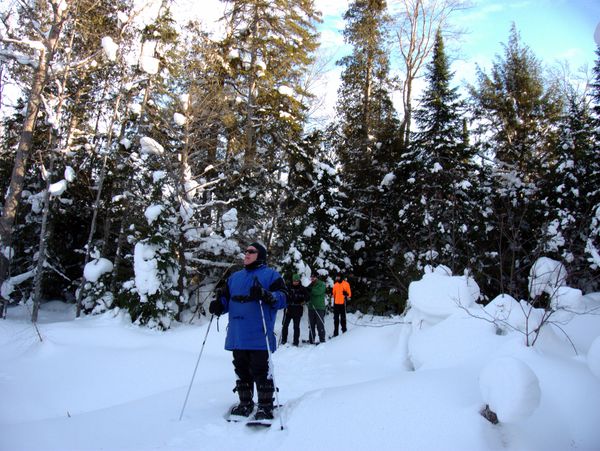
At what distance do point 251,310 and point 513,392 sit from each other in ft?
8.41

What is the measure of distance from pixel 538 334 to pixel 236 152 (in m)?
10.6

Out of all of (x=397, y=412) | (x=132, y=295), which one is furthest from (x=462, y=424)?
(x=132, y=295)

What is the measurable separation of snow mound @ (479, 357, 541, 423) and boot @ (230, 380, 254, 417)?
2.40 m

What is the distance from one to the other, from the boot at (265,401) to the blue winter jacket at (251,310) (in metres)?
0.38

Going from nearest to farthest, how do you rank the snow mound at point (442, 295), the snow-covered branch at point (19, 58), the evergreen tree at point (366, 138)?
the snow mound at point (442, 295) → the snow-covered branch at point (19, 58) → the evergreen tree at point (366, 138)

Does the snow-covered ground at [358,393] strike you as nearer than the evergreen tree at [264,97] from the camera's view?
Yes

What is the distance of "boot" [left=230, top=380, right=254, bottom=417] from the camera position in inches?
157

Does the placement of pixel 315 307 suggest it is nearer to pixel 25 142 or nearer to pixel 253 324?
pixel 253 324

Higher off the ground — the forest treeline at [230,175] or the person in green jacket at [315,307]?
the forest treeline at [230,175]

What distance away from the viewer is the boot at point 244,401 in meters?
4.00

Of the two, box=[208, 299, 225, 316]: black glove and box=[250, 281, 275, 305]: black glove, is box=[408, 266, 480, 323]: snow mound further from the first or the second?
box=[208, 299, 225, 316]: black glove

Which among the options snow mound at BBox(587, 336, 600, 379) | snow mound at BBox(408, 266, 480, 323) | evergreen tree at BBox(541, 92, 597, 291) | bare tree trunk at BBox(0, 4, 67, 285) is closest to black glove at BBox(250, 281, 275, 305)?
snow mound at BBox(587, 336, 600, 379)

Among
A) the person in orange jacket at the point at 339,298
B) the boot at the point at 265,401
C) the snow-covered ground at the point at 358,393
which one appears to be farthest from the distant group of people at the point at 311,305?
the boot at the point at 265,401

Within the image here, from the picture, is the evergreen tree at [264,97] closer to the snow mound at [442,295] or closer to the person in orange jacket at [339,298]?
the person in orange jacket at [339,298]
